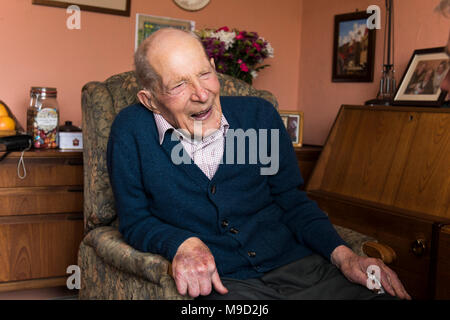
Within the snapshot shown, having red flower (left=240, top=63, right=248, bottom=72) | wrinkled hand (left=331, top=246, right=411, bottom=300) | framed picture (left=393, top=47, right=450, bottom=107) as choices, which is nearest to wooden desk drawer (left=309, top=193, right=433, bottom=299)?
wrinkled hand (left=331, top=246, right=411, bottom=300)

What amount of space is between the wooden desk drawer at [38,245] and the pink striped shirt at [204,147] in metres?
1.13

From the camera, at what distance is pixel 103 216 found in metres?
1.86

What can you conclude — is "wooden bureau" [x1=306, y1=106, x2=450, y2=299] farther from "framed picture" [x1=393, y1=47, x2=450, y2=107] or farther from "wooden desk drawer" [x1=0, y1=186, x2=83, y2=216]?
"wooden desk drawer" [x1=0, y1=186, x2=83, y2=216]

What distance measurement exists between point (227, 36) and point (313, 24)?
96 centimetres

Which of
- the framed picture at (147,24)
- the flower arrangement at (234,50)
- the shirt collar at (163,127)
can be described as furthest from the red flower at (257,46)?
the shirt collar at (163,127)

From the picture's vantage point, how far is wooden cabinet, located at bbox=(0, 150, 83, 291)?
2385mm

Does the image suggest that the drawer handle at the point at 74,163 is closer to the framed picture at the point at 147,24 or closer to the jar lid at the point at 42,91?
the jar lid at the point at 42,91

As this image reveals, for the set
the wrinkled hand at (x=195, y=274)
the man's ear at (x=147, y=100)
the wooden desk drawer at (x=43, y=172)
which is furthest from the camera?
the wooden desk drawer at (x=43, y=172)

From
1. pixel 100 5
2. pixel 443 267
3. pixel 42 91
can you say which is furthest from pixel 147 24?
pixel 443 267

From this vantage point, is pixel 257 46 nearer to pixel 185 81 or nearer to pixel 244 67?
pixel 244 67

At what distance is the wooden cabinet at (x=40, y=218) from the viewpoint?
7.82ft
